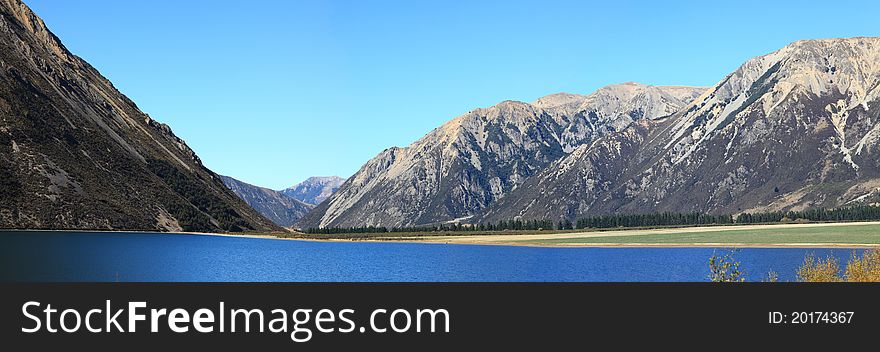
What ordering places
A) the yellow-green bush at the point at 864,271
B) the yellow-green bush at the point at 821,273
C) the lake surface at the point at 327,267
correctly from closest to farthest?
the yellow-green bush at the point at 864,271, the yellow-green bush at the point at 821,273, the lake surface at the point at 327,267

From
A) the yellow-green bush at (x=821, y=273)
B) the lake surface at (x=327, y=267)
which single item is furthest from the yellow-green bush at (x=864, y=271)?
the lake surface at (x=327, y=267)

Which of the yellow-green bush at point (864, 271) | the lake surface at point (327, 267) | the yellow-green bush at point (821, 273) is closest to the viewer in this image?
the yellow-green bush at point (864, 271)

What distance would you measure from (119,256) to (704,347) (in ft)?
417

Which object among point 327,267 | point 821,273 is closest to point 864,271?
point 821,273

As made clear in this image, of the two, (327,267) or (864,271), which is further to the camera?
(327,267)

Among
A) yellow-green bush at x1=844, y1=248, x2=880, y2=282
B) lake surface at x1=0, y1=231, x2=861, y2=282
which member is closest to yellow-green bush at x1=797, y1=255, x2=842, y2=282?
yellow-green bush at x1=844, y1=248, x2=880, y2=282

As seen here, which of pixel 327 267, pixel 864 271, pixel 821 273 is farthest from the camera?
pixel 327 267

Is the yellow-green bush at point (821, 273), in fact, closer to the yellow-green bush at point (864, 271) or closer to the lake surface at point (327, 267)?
the yellow-green bush at point (864, 271)

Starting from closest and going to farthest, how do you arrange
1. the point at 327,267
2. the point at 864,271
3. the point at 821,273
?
the point at 821,273 → the point at 864,271 → the point at 327,267

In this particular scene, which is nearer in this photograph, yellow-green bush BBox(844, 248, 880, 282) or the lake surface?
yellow-green bush BBox(844, 248, 880, 282)

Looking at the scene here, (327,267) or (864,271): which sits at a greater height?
(864,271)

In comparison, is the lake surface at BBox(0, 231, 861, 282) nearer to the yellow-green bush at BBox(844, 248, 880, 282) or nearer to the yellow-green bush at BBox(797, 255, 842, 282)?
the yellow-green bush at BBox(844, 248, 880, 282)

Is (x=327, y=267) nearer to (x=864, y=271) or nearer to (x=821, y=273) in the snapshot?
(x=821, y=273)

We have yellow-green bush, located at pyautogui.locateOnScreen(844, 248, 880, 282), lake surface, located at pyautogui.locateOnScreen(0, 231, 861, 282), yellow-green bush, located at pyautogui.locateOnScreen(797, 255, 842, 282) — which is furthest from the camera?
lake surface, located at pyautogui.locateOnScreen(0, 231, 861, 282)
